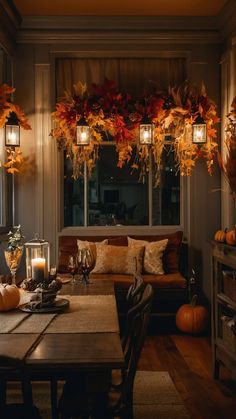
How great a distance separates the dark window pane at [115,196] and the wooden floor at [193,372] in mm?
1498

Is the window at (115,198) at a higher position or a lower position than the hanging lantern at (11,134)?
lower

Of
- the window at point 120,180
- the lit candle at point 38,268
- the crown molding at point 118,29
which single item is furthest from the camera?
the window at point 120,180

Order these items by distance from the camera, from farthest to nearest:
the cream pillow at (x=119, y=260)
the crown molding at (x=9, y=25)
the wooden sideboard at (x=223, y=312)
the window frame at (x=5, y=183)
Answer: the window frame at (x=5, y=183) → the cream pillow at (x=119, y=260) → the crown molding at (x=9, y=25) → the wooden sideboard at (x=223, y=312)

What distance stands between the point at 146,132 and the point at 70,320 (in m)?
3.21

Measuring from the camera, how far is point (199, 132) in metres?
5.20

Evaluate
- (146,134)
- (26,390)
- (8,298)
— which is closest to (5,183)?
(146,134)

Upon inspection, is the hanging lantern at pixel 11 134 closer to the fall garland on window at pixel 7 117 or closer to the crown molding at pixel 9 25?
the fall garland on window at pixel 7 117

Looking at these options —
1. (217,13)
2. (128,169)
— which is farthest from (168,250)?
(217,13)

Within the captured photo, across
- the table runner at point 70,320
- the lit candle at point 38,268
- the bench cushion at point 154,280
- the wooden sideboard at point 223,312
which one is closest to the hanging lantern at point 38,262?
the lit candle at point 38,268

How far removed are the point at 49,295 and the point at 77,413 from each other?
68cm

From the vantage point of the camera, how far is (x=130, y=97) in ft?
18.0

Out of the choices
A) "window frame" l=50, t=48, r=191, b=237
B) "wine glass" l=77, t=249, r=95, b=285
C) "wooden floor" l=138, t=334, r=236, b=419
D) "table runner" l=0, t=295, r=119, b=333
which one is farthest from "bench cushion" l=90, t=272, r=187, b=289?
"table runner" l=0, t=295, r=119, b=333

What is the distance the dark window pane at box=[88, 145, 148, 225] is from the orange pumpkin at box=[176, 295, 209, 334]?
1.26 meters

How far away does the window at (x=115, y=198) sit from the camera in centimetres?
592
